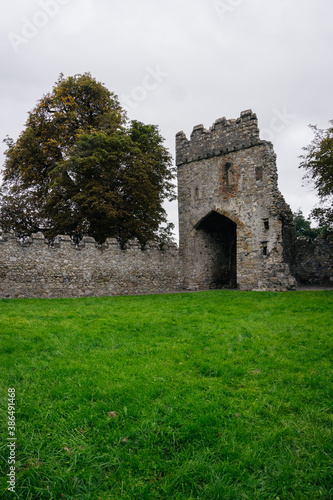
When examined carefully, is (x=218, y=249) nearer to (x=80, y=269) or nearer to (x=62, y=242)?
(x=80, y=269)

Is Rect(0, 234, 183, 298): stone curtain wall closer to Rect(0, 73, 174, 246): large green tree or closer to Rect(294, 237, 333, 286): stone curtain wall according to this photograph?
Rect(0, 73, 174, 246): large green tree

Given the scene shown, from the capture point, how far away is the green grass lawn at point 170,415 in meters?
2.59

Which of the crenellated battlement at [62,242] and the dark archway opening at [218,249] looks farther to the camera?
the dark archway opening at [218,249]

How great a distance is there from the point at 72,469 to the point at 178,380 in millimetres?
1912

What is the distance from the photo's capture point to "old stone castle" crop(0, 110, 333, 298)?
1554 centimetres

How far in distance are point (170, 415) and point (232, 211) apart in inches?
652

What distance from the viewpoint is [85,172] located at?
58.9 ft

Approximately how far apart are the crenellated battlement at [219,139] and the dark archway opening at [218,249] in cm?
393

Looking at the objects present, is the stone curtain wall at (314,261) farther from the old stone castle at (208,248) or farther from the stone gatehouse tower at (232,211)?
the stone gatehouse tower at (232,211)

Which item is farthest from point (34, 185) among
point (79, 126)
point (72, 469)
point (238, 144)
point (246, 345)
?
point (72, 469)

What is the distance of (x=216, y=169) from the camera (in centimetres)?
1977

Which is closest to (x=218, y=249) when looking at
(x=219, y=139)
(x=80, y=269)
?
(x=219, y=139)

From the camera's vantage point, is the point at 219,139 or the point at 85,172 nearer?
the point at 85,172

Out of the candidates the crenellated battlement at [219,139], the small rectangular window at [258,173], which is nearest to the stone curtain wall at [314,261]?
the small rectangular window at [258,173]
